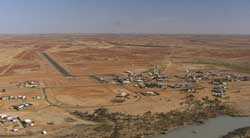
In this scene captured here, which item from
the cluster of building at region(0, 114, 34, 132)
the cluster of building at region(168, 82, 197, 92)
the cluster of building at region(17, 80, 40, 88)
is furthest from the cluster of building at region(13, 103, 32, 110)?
the cluster of building at region(168, 82, 197, 92)

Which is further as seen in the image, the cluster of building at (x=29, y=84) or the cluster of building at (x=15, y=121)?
the cluster of building at (x=29, y=84)

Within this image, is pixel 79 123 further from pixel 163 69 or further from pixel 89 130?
pixel 163 69

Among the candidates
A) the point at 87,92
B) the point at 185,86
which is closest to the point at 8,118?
the point at 87,92

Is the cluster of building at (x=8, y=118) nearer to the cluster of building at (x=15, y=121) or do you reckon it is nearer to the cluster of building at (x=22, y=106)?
the cluster of building at (x=15, y=121)

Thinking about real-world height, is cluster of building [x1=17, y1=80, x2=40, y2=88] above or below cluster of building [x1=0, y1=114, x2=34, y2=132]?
below

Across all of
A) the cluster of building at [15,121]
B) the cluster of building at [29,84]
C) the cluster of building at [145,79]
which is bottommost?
the cluster of building at [29,84]

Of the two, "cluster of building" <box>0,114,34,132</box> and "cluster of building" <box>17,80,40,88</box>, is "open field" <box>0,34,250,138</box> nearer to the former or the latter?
"cluster of building" <box>17,80,40,88</box>

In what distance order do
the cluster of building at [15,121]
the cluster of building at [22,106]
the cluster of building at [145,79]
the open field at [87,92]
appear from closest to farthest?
the cluster of building at [15,121]
the open field at [87,92]
the cluster of building at [22,106]
the cluster of building at [145,79]

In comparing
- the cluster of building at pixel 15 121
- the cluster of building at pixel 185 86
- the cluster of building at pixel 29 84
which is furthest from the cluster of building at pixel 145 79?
the cluster of building at pixel 15 121
